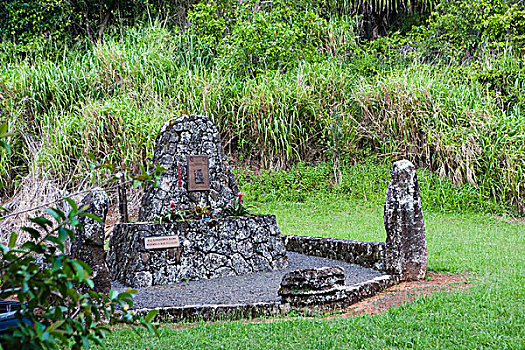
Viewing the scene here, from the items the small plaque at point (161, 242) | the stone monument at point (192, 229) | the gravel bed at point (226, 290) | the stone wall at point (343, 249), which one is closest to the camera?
the gravel bed at point (226, 290)

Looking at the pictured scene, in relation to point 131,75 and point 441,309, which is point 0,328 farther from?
point 131,75

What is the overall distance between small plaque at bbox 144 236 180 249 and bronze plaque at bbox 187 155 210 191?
124cm

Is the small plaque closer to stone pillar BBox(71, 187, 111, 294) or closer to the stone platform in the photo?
the stone platform

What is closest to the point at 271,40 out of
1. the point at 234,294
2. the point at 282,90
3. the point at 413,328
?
the point at 282,90

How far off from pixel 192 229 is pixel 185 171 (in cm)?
121

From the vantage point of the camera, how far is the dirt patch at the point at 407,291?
5.64 meters

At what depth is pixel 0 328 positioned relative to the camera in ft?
7.57

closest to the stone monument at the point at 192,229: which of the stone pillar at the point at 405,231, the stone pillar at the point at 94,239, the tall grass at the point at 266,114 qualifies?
the stone pillar at the point at 94,239

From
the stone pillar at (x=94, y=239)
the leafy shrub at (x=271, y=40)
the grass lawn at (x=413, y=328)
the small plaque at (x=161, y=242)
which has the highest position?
the leafy shrub at (x=271, y=40)

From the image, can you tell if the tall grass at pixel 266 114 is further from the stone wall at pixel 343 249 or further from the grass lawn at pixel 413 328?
the grass lawn at pixel 413 328

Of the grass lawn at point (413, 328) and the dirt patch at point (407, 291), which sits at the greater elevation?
the grass lawn at point (413, 328)

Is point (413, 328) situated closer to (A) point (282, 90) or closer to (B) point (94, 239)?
(B) point (94, 239)

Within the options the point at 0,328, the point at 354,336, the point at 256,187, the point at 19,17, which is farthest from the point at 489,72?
the point at 0,328

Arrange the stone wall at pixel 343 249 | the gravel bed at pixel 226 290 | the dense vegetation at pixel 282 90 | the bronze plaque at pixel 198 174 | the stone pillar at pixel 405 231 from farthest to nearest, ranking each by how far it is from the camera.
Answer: the dense vegetation at pixel 282 90, the bronze plaque at pixel 198 174, the stone wall at pixel 343 249, the stone pillar at pixel 405 231, the gravel bed at pixel 226 290
